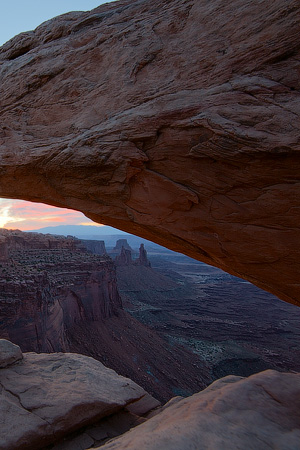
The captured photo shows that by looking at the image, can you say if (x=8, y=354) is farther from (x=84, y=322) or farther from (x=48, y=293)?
(x=84, y=322)

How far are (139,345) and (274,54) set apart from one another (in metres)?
27.4

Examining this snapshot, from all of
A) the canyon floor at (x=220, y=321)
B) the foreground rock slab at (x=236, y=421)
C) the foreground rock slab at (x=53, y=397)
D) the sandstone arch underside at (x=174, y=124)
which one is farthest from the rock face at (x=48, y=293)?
the foreground rock slab at (x=236, y=421)

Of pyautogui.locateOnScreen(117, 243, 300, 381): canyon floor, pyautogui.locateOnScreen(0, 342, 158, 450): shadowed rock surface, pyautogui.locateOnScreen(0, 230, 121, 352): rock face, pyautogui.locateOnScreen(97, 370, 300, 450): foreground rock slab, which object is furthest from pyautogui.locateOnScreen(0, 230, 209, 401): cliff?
pyautogui.locateOnScreen(97, 370, 300, 450): foreground rock slab

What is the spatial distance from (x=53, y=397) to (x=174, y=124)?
516 centimetres

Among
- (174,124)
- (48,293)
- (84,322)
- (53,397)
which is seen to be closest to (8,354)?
(53,397)

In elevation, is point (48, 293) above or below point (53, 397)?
below

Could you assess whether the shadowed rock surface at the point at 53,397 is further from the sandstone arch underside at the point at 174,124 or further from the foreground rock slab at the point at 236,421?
the sandstone arch underside at the point at 174,124

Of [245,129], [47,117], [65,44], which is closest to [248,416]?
[245,129]

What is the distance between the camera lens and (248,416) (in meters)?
3.49

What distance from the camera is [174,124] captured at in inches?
162

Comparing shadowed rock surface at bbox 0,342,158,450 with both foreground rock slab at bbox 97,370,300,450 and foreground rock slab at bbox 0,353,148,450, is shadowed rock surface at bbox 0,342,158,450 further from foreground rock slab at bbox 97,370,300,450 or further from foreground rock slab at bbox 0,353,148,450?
foreground rock slab at bbox 97,370,300,450

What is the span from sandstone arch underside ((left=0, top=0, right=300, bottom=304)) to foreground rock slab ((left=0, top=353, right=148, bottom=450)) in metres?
3.34

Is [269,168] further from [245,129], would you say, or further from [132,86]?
[132,86]

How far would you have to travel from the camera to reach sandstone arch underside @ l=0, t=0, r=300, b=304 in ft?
12.1
